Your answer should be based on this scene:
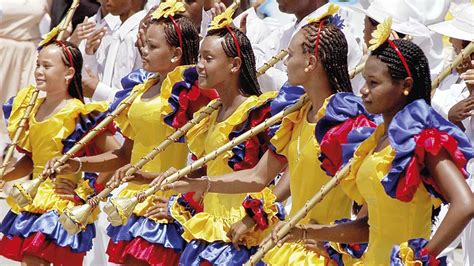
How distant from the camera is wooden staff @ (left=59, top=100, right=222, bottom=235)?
6.50m

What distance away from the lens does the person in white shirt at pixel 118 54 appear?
8766 mm

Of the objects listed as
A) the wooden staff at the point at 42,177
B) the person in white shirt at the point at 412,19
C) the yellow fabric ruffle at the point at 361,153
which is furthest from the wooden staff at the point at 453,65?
the wooden staff at the point at 42,177

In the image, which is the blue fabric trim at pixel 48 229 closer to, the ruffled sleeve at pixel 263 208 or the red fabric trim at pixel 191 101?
the red fabric trim at pixel 191 101

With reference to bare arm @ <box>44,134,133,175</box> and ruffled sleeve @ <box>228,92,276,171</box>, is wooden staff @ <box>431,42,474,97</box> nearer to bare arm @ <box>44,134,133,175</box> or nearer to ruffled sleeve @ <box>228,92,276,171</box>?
ruffled sleeve @ <box>228,92,276,171</box>

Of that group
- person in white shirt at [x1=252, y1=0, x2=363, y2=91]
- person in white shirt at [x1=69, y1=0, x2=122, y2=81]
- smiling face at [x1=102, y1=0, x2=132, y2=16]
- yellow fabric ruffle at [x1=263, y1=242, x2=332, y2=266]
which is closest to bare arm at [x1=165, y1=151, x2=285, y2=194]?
yellow fabric ruffle at [x1=263, y1=242, x2=332, y2=266]

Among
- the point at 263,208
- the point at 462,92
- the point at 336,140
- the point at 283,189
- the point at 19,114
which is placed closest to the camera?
the point at 336,140

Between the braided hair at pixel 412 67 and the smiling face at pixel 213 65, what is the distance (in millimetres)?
1546

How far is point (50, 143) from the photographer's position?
7.80 meters

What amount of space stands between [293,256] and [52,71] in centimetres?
258

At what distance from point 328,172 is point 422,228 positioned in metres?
0.65

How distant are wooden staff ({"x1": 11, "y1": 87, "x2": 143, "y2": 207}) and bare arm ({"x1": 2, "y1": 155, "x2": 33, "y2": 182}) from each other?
57cm

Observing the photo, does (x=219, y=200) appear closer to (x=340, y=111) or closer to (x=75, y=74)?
(x=340, y=111)

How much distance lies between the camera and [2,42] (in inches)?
441

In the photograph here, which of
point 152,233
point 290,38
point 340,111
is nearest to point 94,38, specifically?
point 290,38
